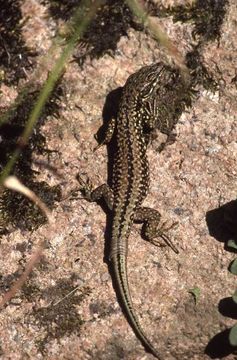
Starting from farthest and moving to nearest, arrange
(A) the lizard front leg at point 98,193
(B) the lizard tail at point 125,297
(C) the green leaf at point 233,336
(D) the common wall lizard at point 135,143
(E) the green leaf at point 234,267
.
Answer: (A) the lizard front leg at point 98,193, (D) the common wall lizard at point 135,143, (E) the green leaf at point 234,267, (B) the lizard tail at point 125,297, (C) the green leaf at point 233,336

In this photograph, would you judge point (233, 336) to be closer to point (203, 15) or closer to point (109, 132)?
point (109, 132)

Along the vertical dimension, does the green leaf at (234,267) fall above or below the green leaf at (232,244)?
below

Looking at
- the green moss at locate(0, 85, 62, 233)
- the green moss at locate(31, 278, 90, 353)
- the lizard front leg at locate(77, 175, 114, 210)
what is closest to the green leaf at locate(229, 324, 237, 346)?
the green moss at locate(31, 278, 90, 353)

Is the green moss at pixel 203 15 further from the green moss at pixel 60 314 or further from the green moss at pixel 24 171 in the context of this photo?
the green moss at pixel 60 314

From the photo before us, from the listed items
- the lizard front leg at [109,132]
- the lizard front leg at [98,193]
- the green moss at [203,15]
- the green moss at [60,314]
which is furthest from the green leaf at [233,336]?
the green moss at [203,15]

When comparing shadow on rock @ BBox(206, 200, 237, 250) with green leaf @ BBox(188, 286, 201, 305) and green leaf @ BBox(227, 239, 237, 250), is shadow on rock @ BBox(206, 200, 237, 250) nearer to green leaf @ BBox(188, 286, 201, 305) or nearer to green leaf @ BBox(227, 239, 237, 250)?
green leaf @ BBox(227, 239, 237, 250)

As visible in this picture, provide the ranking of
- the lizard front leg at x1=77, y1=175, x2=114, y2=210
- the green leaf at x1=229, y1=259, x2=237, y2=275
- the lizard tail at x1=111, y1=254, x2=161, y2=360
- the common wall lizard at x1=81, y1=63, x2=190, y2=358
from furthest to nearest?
the lizard front leg at x1=77, y1=175, x2=114, y2=210 < the common wall lizard at x1=81, y1=63, x2=190, y2=358 < the green leaf at x1=229, y1=259, x2=237, y2=275 < the lizard tail at x1=111, y1=254, x2=161, y2=360

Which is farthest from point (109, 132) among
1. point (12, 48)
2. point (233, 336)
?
point (233, 336)
